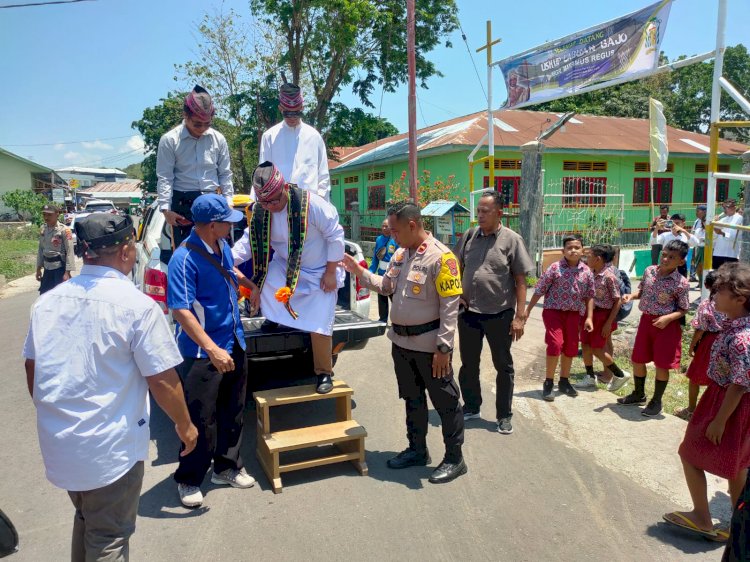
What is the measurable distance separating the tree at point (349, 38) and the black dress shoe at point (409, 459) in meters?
14.5

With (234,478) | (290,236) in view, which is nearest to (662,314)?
(290,236)

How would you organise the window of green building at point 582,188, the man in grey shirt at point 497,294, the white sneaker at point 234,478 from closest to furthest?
the white sneaker at point 234,478 → the man in grey shirt at point 497,294 → the window of green building at point 582,188

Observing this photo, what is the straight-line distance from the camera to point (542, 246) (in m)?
12.2

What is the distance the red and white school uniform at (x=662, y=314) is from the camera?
4930 mm

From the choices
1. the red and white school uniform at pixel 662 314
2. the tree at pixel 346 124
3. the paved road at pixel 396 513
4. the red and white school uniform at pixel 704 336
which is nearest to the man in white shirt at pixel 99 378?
the paved road at pixel 396 513

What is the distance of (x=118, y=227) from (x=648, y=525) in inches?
132

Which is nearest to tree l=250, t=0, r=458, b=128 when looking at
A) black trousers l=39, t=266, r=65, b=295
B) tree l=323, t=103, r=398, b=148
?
tree l=323, t=103, r=398, b=148

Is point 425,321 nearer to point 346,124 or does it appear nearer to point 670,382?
point 670,382

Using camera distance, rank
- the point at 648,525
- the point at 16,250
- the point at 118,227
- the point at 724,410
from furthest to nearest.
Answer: the point at 16,250 → the point at 648,525 → the point at 724,410 → the point at 118,227

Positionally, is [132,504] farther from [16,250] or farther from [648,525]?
[16,250]

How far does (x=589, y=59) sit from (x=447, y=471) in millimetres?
6981

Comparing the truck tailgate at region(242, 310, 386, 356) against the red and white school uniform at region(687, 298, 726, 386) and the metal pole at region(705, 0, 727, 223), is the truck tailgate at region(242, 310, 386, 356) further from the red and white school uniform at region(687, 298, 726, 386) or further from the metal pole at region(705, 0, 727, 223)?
the metal pole at region(705, 0, 727, 223)

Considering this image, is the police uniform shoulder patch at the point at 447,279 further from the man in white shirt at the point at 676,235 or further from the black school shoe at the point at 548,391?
the man in white shirt at the point at 676,235

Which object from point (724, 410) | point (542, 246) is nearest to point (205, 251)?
point (724, 410)
